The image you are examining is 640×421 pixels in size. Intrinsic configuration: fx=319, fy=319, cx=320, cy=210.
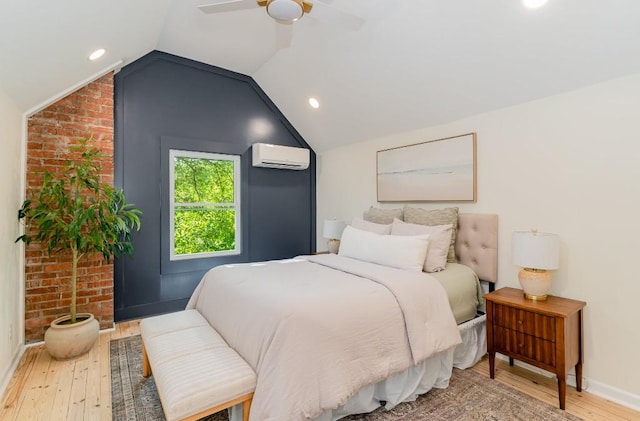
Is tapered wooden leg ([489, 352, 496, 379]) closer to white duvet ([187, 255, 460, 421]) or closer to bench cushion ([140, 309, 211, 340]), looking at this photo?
white duvet ([187, 255, 460, 421])

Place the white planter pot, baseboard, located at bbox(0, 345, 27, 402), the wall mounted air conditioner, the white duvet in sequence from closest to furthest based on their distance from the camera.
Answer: the white duvet
baseboard, located at bbox(0, 345, 27, 402)
the white planter pot
the wall mounted air conditioner

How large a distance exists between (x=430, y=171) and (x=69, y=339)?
11.5ft

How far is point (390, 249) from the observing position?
2.68 m

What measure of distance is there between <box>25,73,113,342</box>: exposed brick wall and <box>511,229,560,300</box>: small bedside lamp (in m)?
3.65

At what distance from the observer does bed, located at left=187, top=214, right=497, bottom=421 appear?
1.57 meters

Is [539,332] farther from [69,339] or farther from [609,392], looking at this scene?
[69,339]

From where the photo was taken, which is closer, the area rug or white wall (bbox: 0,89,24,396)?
the area rug

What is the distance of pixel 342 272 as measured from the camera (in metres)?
2.52

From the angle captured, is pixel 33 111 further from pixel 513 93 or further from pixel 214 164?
pixel 513 93

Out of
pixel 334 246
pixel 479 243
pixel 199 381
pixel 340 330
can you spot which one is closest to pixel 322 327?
pixel 340 330

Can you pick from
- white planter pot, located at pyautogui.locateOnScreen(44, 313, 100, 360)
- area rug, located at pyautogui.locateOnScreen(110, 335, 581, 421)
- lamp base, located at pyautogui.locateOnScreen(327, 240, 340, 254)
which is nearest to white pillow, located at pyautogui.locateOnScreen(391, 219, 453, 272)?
area rug, located at pyautogui.locateOnScreen(110, 335, 581, 421)

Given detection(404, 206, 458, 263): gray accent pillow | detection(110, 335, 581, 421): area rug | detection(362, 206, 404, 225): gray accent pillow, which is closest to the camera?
detection(110, 335, 581, 421): area rug

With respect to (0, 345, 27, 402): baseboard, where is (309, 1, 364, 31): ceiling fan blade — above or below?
above

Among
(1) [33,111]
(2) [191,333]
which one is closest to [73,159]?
(1) [33,111]
